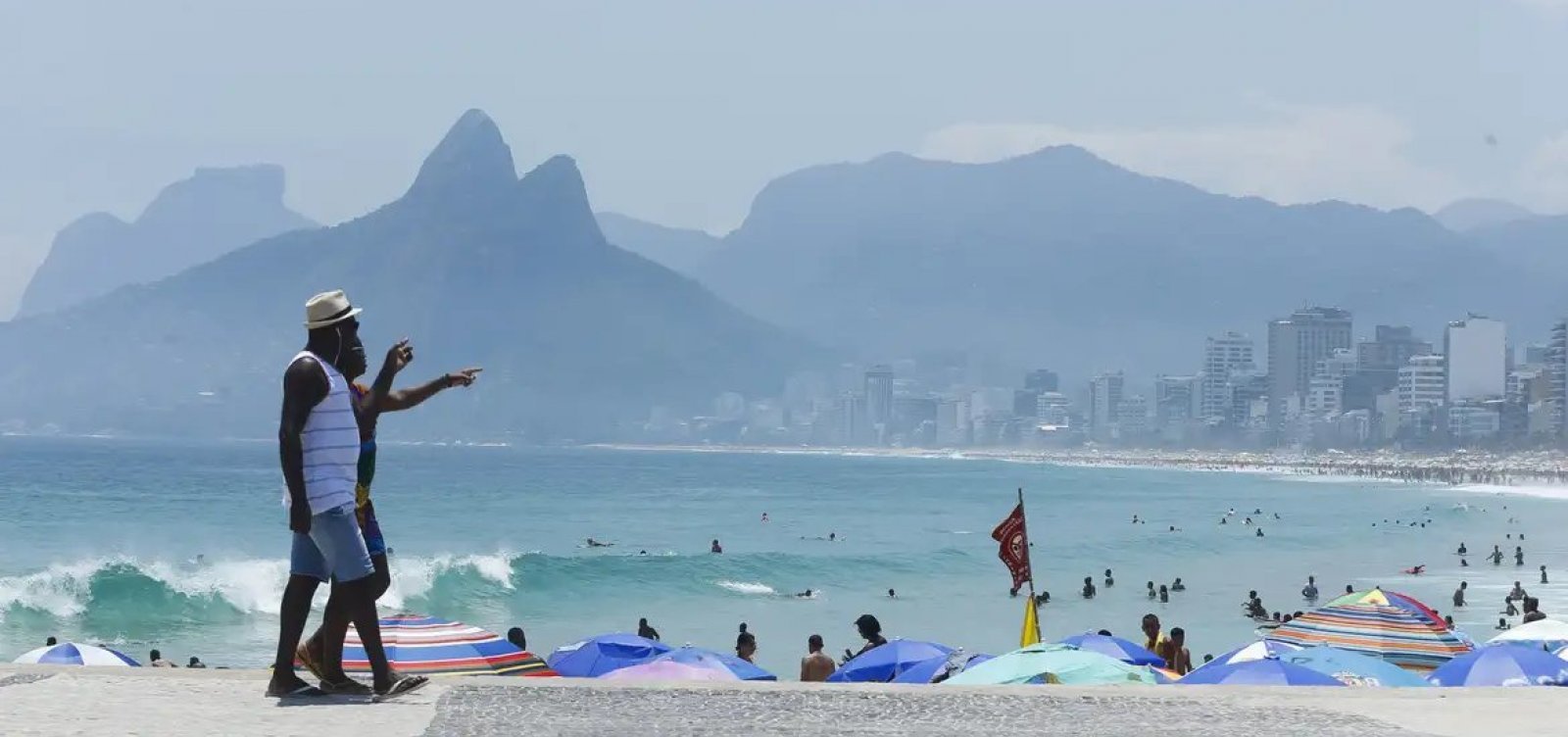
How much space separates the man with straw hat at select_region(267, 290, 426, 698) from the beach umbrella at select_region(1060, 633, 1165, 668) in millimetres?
8559

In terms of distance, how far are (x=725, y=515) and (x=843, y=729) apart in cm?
8598

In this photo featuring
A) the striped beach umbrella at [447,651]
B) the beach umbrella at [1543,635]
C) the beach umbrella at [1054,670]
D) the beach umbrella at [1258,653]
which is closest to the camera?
the beach umbrella at [1054,670]

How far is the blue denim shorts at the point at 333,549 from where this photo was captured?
296 inches

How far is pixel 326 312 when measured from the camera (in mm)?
7660

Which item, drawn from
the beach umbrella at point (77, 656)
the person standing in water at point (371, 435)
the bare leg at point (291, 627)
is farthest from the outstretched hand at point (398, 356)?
the beach umbrella at point (77, 656)

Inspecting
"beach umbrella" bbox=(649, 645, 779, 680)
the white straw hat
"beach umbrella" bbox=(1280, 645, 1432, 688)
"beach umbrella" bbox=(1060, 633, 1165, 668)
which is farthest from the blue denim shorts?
"beach umbrella" bbox=(1060, 633, 1165, 668)

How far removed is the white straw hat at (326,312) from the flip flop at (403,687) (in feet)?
5.00

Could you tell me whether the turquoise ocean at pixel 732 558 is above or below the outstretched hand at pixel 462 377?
below

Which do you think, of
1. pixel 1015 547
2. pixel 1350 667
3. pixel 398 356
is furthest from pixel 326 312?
pixel 1015 547

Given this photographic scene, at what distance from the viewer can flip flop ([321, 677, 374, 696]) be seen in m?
7.77

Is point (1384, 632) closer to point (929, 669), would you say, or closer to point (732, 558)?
point (929, 669)

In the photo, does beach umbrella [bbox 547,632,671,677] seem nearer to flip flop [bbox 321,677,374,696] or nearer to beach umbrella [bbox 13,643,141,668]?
beach umbrella [bbox 13,643,141,668]

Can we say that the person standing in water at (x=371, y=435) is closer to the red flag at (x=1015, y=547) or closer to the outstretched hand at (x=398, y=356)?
the outstretched hand at (x=398, y=356)

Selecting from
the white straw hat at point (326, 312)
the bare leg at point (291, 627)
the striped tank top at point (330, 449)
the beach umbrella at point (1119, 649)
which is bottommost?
the beach umbrella at point (1119, 649)
